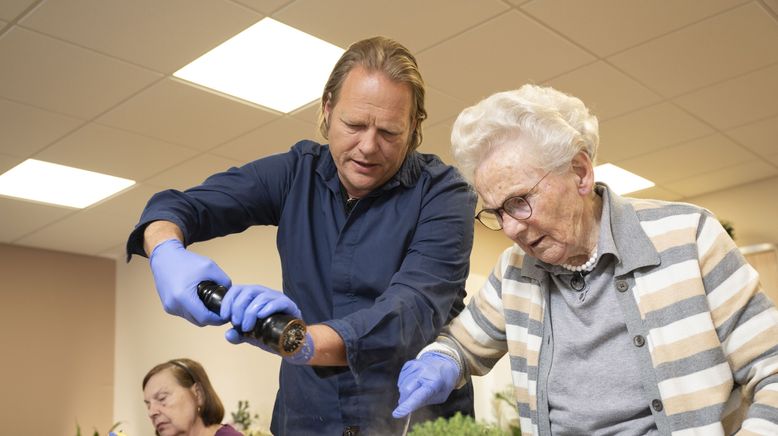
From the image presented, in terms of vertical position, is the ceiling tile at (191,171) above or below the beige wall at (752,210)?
above

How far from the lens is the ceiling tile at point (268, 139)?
433cm

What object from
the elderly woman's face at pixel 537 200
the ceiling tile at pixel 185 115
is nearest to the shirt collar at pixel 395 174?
the elderly woman's face at pixel 537 200

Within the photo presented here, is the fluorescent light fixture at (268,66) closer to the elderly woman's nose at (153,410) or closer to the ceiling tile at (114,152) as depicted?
the ceiling tile at (114,152)

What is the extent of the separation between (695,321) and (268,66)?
111 inches

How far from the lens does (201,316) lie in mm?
1032

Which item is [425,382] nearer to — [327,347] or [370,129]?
[327,347]

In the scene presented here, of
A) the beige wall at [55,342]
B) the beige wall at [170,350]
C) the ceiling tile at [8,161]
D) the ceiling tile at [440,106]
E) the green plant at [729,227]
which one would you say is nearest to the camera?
the ceiling tile at [440,106]

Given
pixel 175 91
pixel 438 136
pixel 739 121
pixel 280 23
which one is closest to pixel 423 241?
pixel 280 23

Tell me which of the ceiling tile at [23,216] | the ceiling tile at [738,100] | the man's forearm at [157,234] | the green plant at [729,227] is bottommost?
the man's forearm at [157,234]

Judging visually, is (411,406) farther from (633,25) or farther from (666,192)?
(666,192)

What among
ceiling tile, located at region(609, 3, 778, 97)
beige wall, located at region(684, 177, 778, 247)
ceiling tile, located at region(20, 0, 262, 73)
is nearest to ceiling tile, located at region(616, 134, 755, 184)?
beige wall, located at region(684, 177, 778, 247)

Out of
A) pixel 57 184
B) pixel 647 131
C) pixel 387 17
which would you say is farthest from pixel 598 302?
pixel 57 184

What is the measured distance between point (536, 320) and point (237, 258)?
274 centimetres

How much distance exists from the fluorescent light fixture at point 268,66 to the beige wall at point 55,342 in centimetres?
341
